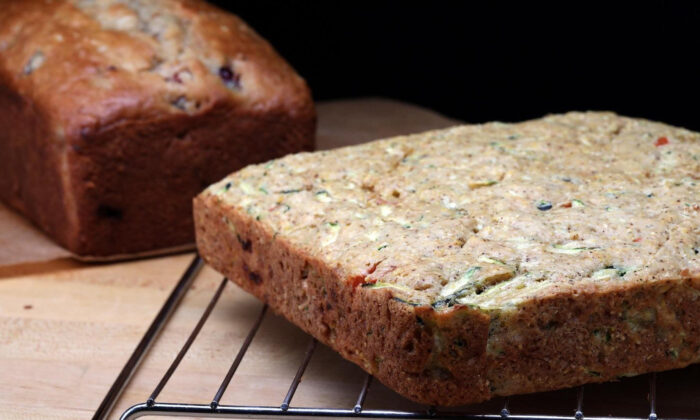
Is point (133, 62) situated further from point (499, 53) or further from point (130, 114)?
point (499, 53)

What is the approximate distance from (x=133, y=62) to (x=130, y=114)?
0.62ft

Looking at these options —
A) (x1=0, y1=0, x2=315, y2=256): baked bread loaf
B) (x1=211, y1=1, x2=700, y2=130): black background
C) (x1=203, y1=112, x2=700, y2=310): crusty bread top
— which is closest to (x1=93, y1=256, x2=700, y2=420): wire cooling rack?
(x1=203, y1=112, x2=700, y2=310): crusty bread top

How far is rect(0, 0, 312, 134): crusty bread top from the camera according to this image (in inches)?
101

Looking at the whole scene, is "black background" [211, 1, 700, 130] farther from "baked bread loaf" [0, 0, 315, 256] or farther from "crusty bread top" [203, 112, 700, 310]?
"baked bread loaf" [0, 0, 315, 256]

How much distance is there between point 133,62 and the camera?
265cm

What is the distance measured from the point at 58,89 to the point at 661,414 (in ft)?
5.69

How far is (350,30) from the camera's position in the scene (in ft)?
12.4

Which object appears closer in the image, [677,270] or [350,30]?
[677,270]

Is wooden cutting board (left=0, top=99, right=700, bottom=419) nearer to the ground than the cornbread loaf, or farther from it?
nearer to the ground

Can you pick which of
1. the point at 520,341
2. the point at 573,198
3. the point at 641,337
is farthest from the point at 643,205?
the point at 520,341

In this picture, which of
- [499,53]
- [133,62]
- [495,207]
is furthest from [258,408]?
[499,53]

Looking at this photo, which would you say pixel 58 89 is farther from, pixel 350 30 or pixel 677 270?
pixel 677 270

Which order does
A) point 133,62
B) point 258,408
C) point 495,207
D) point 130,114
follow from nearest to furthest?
1. point 258,408
2. point 495,207
3. point 130,114
4. point 133,62

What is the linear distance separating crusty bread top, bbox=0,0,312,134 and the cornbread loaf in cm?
56
